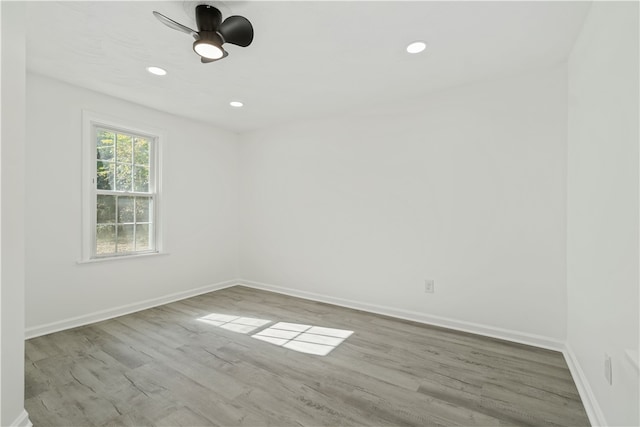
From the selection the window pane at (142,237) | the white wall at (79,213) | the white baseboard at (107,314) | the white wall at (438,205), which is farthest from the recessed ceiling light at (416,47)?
the white baseboard at (107,314)

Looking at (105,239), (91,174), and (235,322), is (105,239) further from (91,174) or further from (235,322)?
(235,322)

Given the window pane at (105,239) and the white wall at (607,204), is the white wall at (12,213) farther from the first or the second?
the white wall at (607,204)

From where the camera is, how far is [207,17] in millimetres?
1951

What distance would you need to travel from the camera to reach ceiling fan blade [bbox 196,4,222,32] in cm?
194

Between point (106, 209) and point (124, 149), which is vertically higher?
point (124, 149)

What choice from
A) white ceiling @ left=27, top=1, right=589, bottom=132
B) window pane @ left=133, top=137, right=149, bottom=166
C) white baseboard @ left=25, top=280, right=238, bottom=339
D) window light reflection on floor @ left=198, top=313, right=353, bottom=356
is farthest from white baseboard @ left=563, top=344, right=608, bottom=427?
window pane @ left=133, top=137, right=149, bottom=166

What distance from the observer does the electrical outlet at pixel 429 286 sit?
10.8ft

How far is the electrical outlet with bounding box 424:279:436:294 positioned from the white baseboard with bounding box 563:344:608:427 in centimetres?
120

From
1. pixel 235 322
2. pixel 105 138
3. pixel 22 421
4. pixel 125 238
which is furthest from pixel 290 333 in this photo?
pixel 105 138

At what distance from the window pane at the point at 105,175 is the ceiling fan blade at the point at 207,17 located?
2.46 m

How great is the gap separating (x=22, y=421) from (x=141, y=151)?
310 cm

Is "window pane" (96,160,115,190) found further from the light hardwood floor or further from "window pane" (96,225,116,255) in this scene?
the light hardwood floor

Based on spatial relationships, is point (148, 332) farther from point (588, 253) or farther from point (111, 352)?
point (588, 253)

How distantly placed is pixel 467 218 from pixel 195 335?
306 cm
